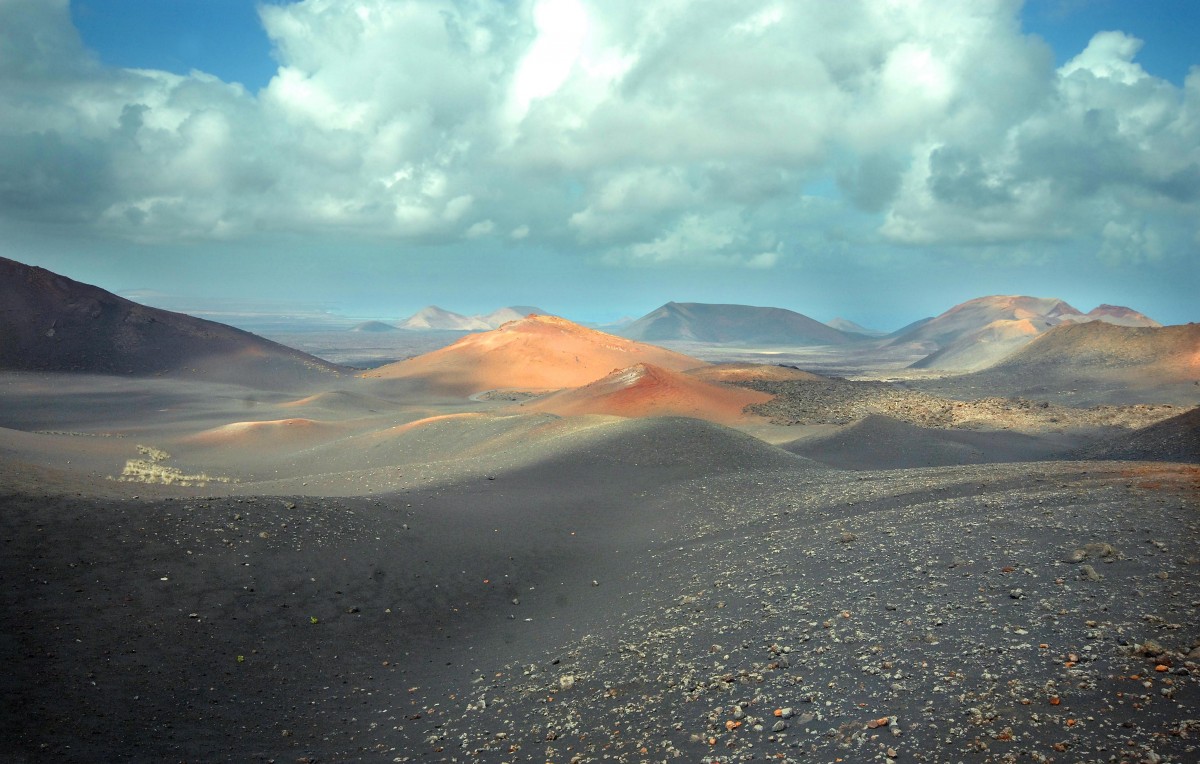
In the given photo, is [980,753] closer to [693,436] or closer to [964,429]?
[693,436]

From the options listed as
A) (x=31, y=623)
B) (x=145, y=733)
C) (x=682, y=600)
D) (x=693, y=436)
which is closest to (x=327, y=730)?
(x=145, y=733)

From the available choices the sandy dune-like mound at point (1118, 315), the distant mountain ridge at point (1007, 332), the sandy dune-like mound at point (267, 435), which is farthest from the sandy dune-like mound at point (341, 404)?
the sandy dune-like mound at point (1118, 315)

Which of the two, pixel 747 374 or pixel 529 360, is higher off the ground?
pixel 529 360

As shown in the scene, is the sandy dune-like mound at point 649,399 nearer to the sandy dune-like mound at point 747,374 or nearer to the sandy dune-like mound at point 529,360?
the sandy dune-like mound at point 747,374

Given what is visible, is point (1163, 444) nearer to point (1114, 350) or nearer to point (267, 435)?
point (267, 435)

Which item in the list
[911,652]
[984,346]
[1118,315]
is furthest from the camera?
[1118,315]

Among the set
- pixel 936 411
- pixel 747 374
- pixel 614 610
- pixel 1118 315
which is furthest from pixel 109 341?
pixel 1118 315

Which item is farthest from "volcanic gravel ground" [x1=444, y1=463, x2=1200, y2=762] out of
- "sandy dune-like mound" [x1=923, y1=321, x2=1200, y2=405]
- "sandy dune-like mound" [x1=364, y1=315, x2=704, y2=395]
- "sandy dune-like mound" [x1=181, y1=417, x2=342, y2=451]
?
"sandy dune-like mound" [x1=364, y1=315, x2=704, y2=395]
